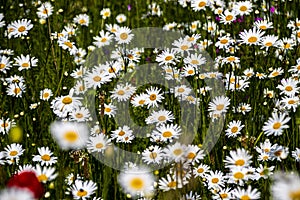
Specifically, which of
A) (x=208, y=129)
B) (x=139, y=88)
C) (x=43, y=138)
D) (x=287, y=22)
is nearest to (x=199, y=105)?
(x=208, y=129)

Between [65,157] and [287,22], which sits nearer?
[65,157]

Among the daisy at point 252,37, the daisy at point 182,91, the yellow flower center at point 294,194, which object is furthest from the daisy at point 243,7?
the yellow flower center at point 294,194

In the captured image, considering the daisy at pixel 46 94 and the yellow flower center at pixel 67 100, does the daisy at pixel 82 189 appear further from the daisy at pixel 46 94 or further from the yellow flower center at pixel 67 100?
the daisy at pixel 46 94

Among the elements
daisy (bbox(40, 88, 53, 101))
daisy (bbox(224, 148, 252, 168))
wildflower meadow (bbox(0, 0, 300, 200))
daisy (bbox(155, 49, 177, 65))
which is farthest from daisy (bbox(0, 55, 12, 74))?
daisy (bbox(224, 148, 252, 168))

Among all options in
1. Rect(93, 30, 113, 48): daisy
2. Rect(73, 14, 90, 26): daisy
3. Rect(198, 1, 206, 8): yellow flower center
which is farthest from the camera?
Rect(73, 14, 90, 26): daisy

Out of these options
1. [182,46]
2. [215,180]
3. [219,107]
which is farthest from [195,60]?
[215,180]

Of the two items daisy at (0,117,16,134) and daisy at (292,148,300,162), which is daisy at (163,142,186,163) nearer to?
daisy at (292,148,300,162)

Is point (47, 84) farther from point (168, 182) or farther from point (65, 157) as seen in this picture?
point (168, 182)
